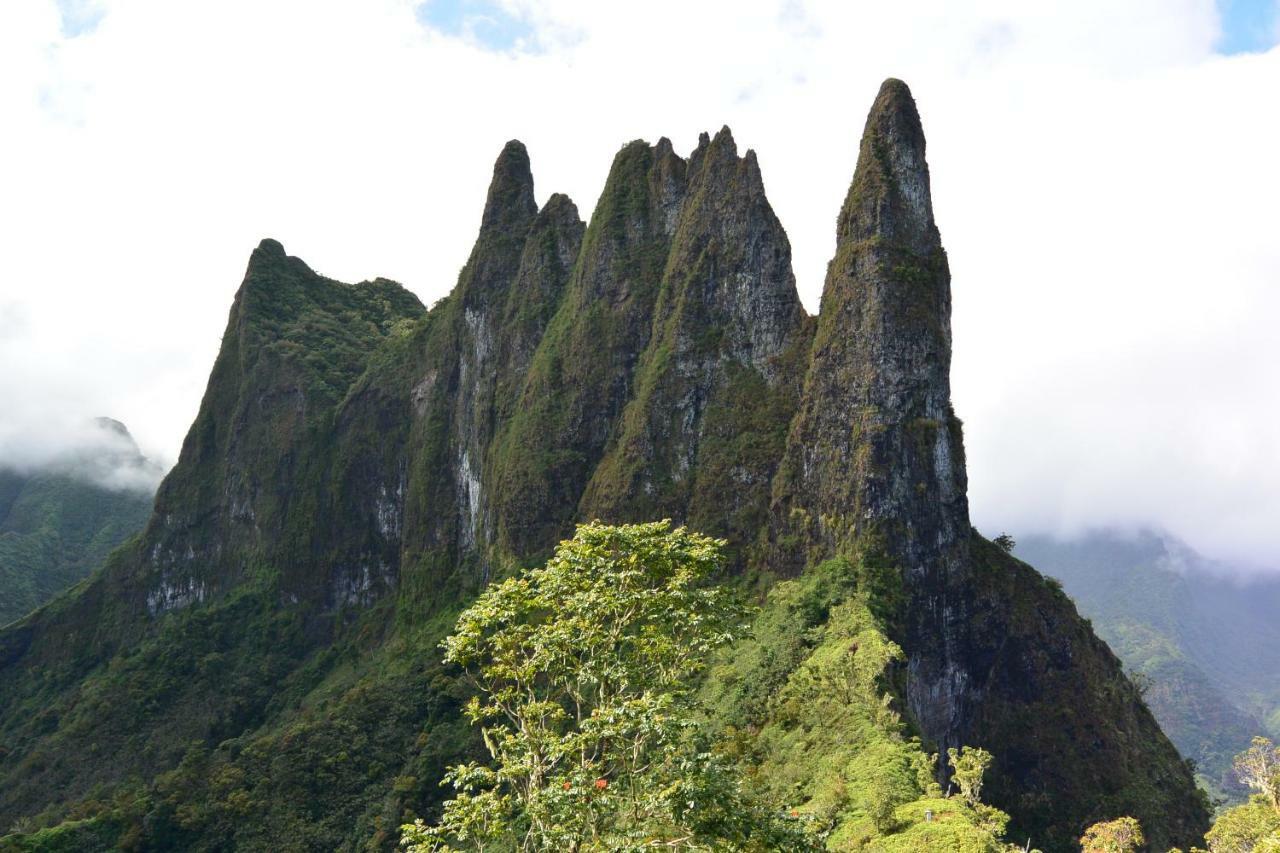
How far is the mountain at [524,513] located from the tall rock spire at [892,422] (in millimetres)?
164

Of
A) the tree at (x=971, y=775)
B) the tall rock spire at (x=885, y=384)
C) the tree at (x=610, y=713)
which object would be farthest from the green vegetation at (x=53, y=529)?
the tree at (x=610, y=713)

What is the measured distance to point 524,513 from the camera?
64125 millimetres

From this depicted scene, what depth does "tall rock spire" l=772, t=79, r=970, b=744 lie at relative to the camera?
43.2 metres

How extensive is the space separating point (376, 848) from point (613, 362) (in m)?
31.8

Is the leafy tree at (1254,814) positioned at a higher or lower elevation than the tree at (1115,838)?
higher

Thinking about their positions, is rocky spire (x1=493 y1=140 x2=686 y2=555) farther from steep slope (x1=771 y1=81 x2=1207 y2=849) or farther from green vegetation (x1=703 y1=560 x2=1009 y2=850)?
green vegetation (x1=703 y1=560 x2=1009 y2=850)

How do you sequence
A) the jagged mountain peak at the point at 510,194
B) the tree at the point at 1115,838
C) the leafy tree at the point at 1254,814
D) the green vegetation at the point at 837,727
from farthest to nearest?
the jagged mountain peak at the point at 510,194
the leafy tree at the point at 1254,814
the tree at the point at 1115,838
the green vegetation at the point at 837,727

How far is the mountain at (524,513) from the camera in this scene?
44688 mm

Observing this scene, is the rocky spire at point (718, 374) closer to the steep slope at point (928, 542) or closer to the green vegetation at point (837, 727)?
the steep slope at point (928, 542)

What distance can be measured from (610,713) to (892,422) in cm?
3043

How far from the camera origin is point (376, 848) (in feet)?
159

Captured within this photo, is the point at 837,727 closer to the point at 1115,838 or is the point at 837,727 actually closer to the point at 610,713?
the point at 1115,838

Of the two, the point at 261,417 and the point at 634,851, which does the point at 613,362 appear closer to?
the point at 261,417

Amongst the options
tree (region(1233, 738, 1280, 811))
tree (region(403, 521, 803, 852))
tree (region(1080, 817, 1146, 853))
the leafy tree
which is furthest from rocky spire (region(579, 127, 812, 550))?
tree (region(403, 521, 803, 852))
